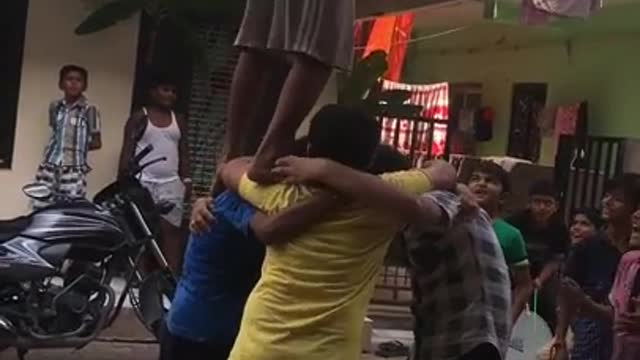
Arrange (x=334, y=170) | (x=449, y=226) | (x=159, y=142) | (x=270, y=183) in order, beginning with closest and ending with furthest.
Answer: (x=334, y=170) < (x=270, y=183) < (x=449, y=226) < (x=159, y=142)

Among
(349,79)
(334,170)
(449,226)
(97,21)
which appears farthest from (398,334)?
(334,170)

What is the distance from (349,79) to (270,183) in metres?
5.17

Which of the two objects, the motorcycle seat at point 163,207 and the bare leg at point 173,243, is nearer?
the motorcycle seat at point 163,207

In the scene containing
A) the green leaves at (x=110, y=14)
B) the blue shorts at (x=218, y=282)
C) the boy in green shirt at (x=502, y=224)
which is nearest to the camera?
the blue shorts at (x=218, y=282)

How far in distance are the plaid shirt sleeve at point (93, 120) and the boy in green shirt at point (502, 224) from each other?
12.7 ft

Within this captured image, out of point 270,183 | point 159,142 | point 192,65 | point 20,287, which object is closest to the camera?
point 270,183

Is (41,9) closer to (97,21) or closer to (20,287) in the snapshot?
(97,21)

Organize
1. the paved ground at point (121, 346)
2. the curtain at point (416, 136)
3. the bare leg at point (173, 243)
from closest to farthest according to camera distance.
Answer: the paved ground at point (121, 346) < the bare leg at point (173, 243) < the curtain at point (416, 136)

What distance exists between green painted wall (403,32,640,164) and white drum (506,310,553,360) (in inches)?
257

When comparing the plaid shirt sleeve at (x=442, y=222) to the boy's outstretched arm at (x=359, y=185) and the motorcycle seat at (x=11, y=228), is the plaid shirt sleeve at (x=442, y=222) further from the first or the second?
the motorcycle seat at (x=11, y=228)

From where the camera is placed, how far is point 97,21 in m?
8.39

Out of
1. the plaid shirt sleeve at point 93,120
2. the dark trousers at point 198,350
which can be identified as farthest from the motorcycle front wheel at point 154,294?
the dark trousers at point 198,350

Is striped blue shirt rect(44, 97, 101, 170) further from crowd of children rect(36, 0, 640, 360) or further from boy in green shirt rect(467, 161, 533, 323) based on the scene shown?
crowd of children rect(36, 0, 640, 360)

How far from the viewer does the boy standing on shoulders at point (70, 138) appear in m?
8.10
